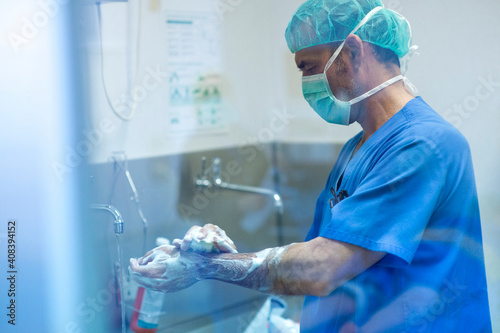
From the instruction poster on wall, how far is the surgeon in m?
0.64

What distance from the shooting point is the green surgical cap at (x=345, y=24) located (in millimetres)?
883

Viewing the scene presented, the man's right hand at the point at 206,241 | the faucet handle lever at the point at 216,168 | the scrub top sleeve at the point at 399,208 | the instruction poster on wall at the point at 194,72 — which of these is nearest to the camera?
the scrub top sleeve at the point at 399,208

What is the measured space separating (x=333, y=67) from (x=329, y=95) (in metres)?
0.06

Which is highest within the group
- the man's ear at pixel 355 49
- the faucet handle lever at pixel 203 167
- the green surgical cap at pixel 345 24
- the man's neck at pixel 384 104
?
the green surgical cap at pixel 345 24

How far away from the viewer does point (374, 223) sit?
2.50 feet

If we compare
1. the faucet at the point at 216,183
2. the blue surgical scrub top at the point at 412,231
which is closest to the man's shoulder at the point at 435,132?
the blue surgical scrub top at the point at 412,231

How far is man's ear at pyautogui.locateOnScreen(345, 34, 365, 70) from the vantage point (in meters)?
0.88

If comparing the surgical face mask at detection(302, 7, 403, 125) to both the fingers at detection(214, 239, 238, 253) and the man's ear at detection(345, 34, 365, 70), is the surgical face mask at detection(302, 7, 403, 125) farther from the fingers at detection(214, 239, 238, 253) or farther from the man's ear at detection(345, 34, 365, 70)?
the fingers at detection(214, 239, 238, 253)

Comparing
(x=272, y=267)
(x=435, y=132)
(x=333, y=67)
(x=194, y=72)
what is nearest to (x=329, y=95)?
(x=333, y=67)

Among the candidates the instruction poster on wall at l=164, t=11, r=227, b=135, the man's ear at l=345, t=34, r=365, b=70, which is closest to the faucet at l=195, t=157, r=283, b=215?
the instruction poster on wall at l=164, t=11, r=227, b=135

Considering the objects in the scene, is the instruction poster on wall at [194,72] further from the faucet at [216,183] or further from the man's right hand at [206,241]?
the man's right hand at [206,241]

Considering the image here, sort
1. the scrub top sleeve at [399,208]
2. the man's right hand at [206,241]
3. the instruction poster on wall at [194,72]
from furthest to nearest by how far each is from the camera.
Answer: the instruction poster on wall at [194,72], the man's right hand at [206,241], the scrub top sleeve at [399,208]

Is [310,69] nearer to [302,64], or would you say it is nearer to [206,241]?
[302,64]

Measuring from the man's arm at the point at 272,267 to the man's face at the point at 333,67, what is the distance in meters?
0.29
